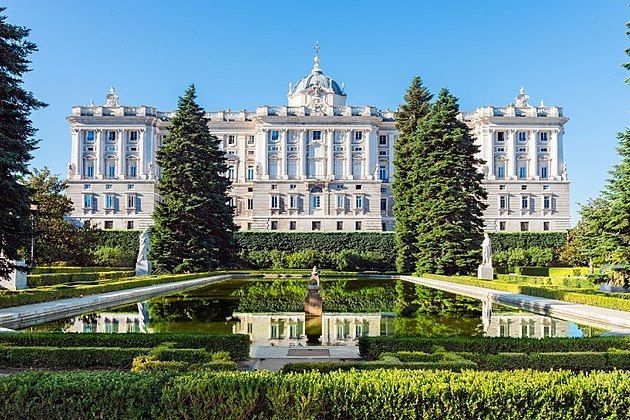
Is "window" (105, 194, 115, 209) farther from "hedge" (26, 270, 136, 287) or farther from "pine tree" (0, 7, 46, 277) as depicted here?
"pine tree" (0, 7, 46, 277)

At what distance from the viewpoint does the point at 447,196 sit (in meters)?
33.2

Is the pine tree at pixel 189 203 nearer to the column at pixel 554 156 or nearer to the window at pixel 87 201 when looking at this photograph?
the window at pixel 87 201

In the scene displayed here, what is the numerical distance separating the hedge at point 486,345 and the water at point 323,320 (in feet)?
5.32

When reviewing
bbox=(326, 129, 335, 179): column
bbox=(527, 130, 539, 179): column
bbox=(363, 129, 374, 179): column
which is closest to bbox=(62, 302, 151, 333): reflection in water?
bbox=(326, 129, 335, 179): column

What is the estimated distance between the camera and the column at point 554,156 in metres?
69.8

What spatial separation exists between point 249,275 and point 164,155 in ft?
30.8

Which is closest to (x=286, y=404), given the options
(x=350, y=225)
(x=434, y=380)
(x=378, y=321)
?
(x=434, y=380)

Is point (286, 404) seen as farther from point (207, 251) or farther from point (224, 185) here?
point (224, 185)

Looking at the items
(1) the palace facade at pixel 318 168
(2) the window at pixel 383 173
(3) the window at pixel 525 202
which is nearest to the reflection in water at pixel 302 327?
(1) the palace facade at pixel 318 168

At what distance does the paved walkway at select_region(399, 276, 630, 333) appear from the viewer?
13.6 m

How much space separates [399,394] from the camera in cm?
518

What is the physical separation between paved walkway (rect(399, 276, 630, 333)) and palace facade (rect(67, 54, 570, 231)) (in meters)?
44.1

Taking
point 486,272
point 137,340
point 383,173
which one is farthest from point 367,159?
point 137,340

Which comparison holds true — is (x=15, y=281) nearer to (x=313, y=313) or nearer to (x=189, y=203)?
(x=313, y=313)
